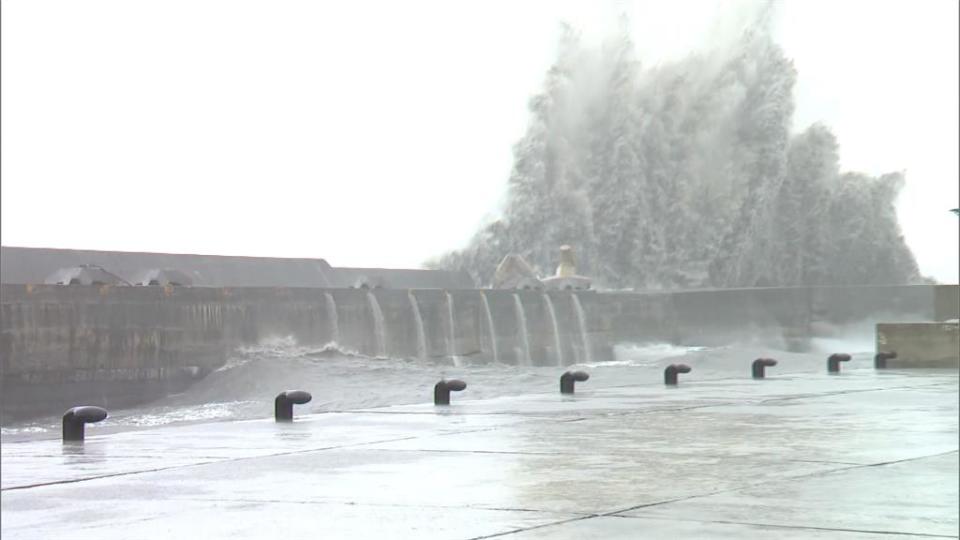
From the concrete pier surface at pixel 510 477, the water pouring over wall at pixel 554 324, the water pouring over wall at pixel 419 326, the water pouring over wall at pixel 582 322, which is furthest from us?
the water pouring over wall at pixel 582 322

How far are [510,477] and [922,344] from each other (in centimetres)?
1907

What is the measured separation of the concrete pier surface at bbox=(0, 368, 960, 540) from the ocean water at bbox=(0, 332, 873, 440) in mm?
11506

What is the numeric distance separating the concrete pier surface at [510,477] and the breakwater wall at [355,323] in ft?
49.0

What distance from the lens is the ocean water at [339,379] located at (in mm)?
24562

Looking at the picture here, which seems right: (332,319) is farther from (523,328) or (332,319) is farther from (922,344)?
(922,344)

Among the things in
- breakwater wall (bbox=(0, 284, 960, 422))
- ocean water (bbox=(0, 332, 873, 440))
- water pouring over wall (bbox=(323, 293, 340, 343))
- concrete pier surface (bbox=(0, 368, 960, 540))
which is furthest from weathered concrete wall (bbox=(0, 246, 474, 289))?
concrete pier surface (bbox=(0, 368, 960, 540))

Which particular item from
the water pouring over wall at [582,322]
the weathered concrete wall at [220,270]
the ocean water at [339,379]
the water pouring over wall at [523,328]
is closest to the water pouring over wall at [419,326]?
the ocean water at [339,379]

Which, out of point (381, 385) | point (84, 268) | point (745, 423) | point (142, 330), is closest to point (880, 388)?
point (745, 423)

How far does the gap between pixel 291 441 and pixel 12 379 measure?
1938 cm

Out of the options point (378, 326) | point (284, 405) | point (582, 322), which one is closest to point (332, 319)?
point (378, 326)

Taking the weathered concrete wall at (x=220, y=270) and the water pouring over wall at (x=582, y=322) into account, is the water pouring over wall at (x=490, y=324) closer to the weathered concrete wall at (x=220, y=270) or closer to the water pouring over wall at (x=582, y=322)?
the water pouring over wall at (x=582, y=322)

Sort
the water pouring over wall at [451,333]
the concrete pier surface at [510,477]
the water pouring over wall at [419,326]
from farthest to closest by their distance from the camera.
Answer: the water pouring over wall at [451,333], the water pouring over wall at [419,326], the concrete pier surface at [510,477]

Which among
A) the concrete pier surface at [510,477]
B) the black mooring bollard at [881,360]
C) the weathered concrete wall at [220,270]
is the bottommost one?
the black mooring bollard at [881,360]

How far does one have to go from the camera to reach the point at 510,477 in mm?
6980
